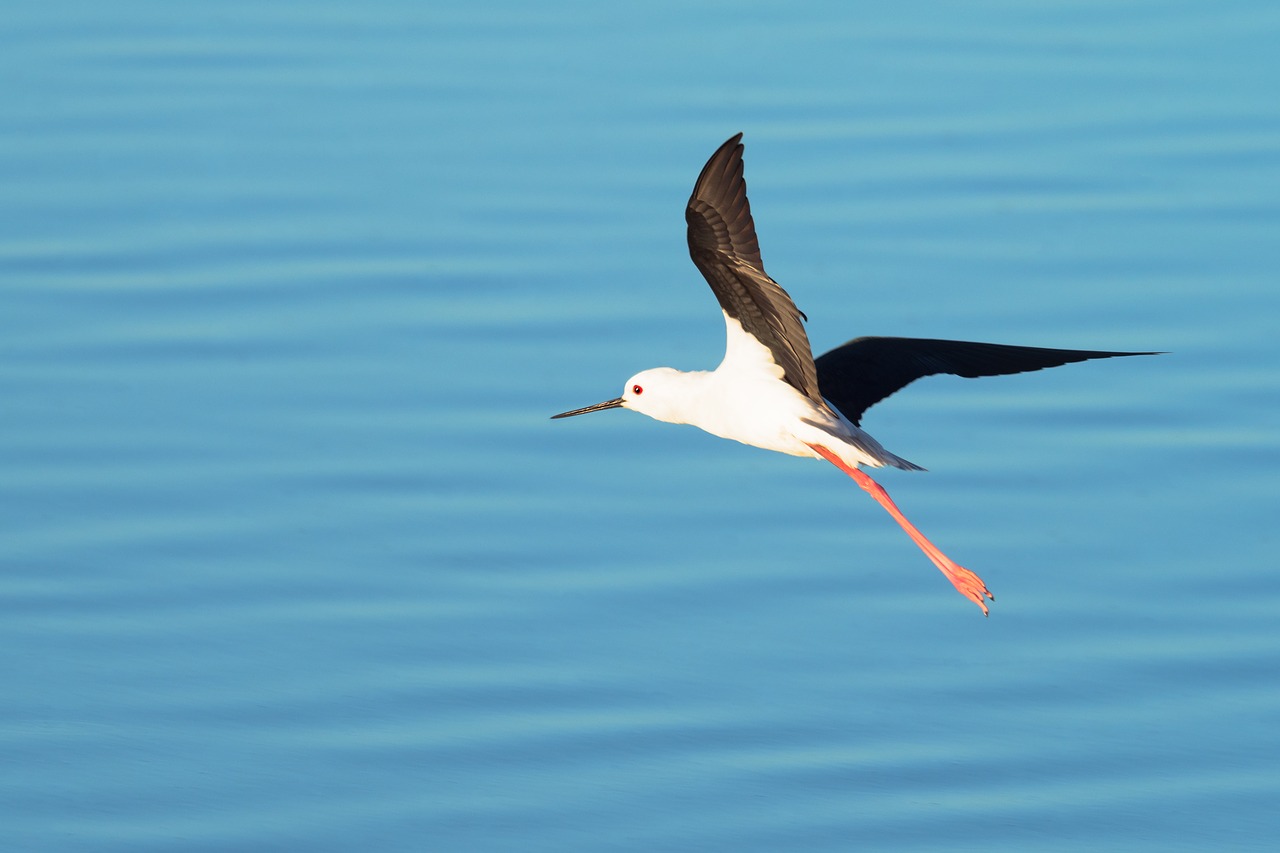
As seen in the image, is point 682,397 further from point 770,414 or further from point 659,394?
point 770,414

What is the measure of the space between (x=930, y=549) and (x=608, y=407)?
179 centimetres

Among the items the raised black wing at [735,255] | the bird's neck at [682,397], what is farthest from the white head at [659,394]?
the raised black wing at [735,255]

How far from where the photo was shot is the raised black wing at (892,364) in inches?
452

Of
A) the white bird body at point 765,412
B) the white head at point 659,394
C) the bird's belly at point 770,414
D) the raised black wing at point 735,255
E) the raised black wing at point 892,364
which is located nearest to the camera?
the raised black wing at point 735,255

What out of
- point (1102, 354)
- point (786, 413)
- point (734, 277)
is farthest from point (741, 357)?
point (1102, 354)

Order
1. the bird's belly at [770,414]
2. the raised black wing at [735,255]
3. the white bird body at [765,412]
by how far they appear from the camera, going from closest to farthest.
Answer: the raised black wing at [735,255], the white bird body at [765,412], the bird's belly at [770,414]

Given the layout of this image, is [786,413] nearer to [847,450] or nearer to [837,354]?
[847,450]

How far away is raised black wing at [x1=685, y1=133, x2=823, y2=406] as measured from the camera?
9.20 metres

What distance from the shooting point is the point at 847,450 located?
34.0 feet

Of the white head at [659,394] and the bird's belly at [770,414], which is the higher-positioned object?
the white head at [659,394]

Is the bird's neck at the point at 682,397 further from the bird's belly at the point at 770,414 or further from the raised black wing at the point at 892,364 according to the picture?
the raised black wing at the point at 892,364

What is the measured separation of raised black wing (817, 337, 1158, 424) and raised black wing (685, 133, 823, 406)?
133cm

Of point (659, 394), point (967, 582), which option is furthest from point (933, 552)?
point (659, 394)

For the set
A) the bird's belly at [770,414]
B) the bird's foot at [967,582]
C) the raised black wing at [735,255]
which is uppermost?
the raised black wing at [735,255]
